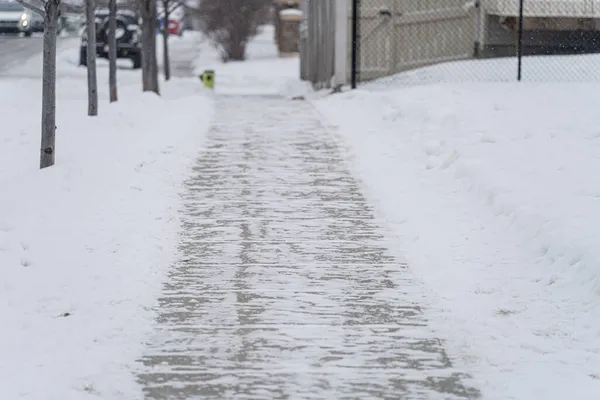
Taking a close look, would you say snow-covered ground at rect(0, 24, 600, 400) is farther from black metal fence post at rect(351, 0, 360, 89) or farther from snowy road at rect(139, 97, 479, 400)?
A: black metal fence post at rect(351, 0, 360, 89)

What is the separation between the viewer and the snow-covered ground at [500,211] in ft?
20.9

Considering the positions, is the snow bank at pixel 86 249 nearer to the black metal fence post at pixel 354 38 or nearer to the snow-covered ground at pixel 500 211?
the snow-covered ground at pixel 500 211

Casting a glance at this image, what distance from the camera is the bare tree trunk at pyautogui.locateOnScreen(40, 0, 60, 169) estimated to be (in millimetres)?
11688

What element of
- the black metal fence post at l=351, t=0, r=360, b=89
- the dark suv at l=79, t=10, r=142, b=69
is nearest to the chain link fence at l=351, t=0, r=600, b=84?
the black metal fence post at l=351, t=0, r=360, b=89

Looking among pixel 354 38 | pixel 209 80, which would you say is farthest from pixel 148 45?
pixel 209 80

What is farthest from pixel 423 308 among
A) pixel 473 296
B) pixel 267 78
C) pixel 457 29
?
pixel 267 78

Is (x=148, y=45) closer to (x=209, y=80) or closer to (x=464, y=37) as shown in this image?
(x=209, y=80)

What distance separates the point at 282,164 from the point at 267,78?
23886mm

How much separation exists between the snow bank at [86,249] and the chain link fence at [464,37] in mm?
5795

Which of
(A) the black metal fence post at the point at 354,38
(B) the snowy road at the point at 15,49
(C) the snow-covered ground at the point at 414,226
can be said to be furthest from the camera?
(B) the snowy road at the point at 15,49

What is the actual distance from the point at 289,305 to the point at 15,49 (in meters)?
28.7

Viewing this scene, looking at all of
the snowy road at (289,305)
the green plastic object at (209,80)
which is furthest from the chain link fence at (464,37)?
the snowy road at (289,305)

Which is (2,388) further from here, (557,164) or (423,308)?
(557,164)

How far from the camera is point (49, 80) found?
38.7 feet
